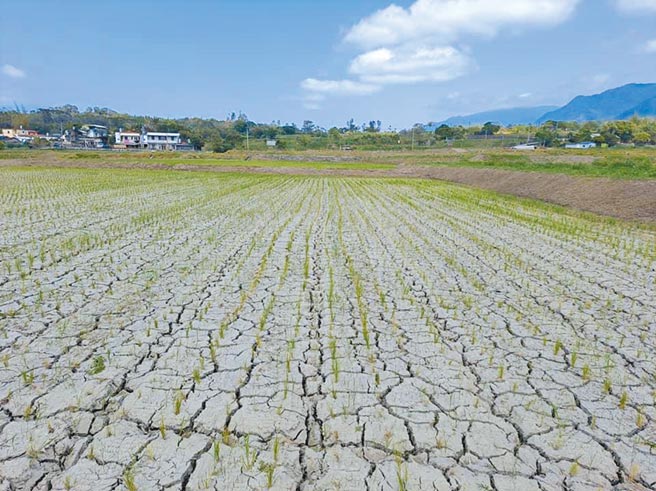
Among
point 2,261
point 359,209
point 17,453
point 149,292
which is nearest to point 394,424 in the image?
point 17,453

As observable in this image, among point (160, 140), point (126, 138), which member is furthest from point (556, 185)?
point (126, 138)

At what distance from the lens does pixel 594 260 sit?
670 centimetres

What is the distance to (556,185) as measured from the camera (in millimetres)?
16281

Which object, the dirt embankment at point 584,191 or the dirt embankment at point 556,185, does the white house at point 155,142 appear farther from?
the dirt embankment at point 584,191

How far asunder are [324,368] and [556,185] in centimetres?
1604

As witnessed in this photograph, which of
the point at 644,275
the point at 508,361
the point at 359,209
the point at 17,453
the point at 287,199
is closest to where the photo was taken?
the point at 17,453

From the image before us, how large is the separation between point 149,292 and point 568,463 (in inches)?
164

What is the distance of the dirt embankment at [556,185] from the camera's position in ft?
39.3

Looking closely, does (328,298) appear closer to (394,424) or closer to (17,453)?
(394,424)

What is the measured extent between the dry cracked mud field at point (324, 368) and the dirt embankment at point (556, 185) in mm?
5827

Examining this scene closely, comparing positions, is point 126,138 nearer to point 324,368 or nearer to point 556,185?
point 556,185

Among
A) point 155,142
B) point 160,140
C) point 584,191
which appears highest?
point 160,140

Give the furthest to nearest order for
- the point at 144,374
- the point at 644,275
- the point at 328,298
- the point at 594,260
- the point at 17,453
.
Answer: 1. the point at 594,260
2. the point at 644,275
3. the point at 328,298
4. the point at 144,374
5. the point at 17,453

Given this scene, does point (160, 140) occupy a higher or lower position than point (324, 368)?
higher
